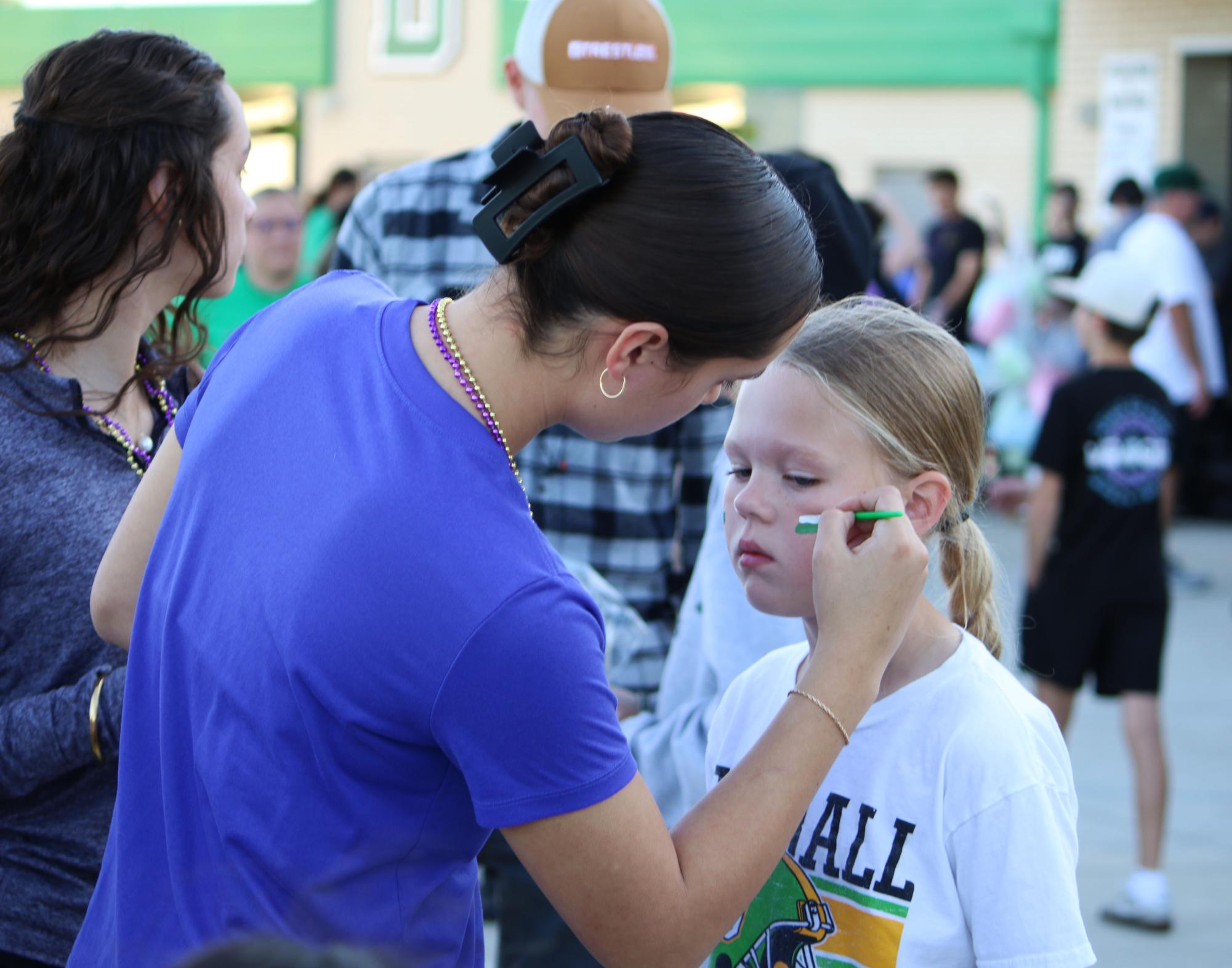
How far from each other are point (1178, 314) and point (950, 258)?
3282 millimetres

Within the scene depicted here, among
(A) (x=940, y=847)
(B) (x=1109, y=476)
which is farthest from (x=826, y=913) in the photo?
(B) (x=1109, y=476)

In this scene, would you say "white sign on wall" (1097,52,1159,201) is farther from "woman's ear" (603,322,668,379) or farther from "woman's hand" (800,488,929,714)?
"woman's ear" (603,322,668,379)

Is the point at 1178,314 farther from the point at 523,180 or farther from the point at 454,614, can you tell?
the point at 454,614

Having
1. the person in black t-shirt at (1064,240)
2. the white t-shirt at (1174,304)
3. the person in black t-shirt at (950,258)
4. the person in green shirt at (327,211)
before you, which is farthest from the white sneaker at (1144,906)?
the person in black t-shirt at (1064,240)

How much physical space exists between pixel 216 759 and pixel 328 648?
0.56ft

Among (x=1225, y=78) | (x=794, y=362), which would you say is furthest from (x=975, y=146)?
(x=794, y=362)

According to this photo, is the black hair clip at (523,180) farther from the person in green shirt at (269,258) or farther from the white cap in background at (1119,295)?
the person in green shirt at (269,258)

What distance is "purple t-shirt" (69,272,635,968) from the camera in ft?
3.88

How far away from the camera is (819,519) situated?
1547mm

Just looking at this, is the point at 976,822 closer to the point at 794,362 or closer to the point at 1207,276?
the point at 794,362

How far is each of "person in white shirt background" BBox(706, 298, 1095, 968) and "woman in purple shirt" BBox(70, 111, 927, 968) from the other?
0.77ft

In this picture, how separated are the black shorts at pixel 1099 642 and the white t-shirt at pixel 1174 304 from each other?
4013 millimetres

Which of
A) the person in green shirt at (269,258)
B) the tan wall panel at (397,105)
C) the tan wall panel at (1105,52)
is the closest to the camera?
the person in green shirt at (269,258)

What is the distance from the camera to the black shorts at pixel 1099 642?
4.00m
